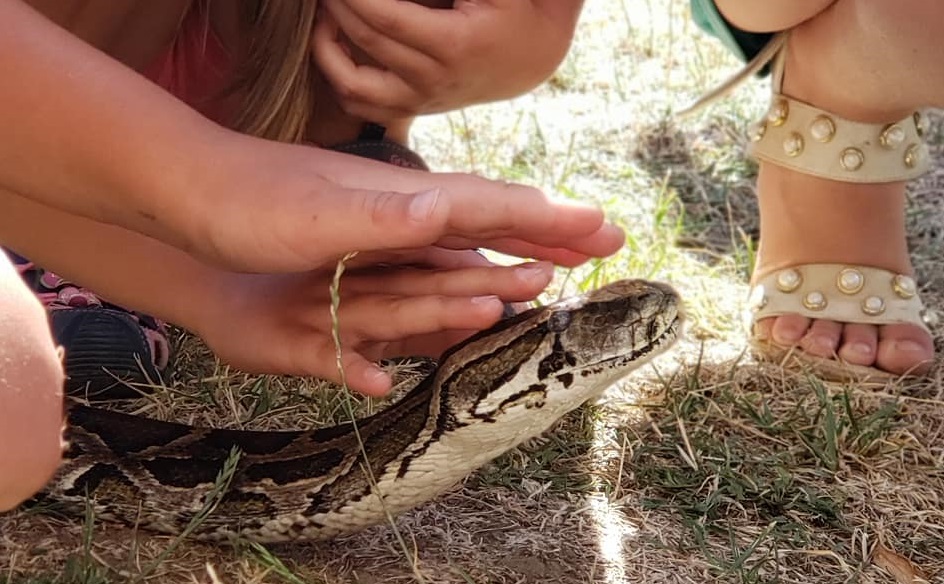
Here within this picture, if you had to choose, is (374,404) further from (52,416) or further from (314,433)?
(52,416)

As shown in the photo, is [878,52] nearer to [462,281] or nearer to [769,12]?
[769,12]

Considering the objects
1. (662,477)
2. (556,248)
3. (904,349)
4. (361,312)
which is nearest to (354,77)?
(361,312)

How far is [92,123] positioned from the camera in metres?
1.79

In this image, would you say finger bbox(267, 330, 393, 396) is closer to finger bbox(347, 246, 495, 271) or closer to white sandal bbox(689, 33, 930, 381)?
finger bbox(347, 246, 495, 271)

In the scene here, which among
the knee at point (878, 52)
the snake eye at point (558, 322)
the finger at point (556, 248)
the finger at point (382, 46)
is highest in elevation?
the knee at point (878, 52)

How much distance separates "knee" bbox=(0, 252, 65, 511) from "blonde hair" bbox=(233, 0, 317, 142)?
96 centimetres

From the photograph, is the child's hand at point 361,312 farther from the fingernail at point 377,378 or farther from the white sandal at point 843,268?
the white sandal at point 843,268

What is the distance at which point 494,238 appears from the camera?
72.9 inches

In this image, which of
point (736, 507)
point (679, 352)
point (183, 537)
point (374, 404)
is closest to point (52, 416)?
point (183, 537)

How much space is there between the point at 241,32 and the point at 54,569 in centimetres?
136

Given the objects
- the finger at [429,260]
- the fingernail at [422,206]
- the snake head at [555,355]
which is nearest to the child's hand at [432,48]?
the finger at [429,260]

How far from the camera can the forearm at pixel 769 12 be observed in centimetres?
282

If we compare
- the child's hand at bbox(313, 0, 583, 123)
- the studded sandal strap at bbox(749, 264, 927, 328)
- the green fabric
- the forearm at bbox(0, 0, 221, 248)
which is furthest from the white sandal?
the forearm at bbox(0, 0, 221, 248)

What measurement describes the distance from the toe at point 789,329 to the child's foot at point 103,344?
1.41m
